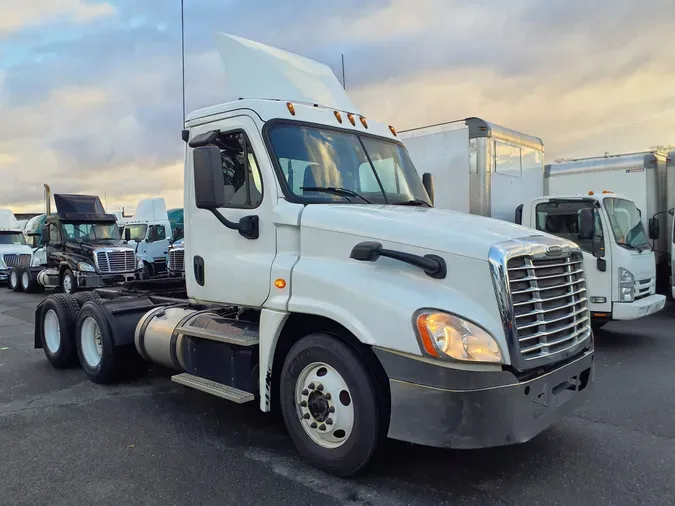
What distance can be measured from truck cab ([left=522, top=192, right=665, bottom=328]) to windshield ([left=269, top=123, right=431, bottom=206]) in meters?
4.22

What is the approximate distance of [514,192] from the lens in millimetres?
10195

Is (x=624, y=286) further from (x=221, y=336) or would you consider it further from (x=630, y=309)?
(x=221, y=336)

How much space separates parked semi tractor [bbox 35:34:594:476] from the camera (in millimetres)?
3373

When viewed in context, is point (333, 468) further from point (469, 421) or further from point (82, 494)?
point (82, 494)

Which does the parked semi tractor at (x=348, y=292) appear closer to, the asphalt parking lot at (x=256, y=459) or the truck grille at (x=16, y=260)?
the asphalt parking lot at (x=256, y=459)

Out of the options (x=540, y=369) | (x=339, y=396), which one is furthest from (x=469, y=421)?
(x=339, y=396)

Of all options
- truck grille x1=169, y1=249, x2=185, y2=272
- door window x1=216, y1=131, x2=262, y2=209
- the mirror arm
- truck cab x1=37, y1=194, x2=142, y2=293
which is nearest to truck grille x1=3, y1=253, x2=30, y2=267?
truck cab x1=37, y1=194, x2=142, y2=293

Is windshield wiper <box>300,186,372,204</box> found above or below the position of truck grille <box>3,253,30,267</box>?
above

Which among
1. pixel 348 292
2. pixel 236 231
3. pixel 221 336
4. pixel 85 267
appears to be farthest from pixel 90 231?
pixel 348 292

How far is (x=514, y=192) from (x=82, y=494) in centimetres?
862

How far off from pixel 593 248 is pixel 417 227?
5660mm

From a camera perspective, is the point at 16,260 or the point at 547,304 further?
the point at 16,260

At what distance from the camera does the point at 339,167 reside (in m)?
4.61

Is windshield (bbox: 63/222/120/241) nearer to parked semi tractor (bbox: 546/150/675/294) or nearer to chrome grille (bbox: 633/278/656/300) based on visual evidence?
parked semi tractor (bbox: 546/150/675/294)
